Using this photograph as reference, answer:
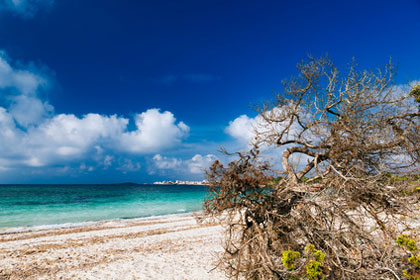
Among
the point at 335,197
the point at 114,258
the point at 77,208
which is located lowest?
the point at 77,208

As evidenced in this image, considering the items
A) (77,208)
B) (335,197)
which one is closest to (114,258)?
(335,197)

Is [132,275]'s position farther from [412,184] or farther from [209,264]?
[412,184]

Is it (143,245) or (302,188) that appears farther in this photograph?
(143,245)

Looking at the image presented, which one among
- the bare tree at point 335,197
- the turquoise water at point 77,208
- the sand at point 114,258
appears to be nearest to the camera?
the bare tree at point 335,197

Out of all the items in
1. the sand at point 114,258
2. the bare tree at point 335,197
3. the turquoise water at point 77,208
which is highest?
the bare tree at point 335,197

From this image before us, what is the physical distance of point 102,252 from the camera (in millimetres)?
10312

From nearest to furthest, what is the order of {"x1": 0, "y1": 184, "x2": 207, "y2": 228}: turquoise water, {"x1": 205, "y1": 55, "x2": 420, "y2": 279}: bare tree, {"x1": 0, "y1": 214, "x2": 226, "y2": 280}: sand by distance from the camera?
{"x1": 205, "y1": 55, "x2": 420, "y2": 279}: bare tree < {"x1": 0, "y1": 214, "x2": 226, "y2": 280}: sand < {"x1": 0, "y1": 184, "x2": 207, "y2": 228}: turquoise water

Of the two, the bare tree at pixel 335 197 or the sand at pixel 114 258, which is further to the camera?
the sand at pixel 114 258

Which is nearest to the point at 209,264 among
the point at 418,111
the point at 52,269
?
the point at 52,269

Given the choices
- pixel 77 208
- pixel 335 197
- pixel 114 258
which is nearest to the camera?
pixel 335 197

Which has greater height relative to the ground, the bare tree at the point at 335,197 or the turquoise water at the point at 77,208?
the bare tree at the point at 335,197

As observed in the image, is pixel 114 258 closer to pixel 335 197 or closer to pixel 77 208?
pixel 335 197

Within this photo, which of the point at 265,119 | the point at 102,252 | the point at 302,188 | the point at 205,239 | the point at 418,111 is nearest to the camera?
the point at 302,188

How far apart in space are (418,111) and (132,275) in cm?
872
